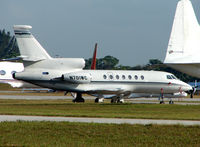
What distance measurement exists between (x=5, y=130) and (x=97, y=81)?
84.0ft

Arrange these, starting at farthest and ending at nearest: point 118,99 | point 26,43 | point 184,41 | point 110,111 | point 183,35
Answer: point 118,99, point 26,43, point 110,111, point 183,35, point 184,41

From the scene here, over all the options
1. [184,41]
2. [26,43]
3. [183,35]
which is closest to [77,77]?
[26,43]

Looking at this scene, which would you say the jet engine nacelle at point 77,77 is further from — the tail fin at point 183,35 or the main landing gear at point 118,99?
the tail fin at point 183,35

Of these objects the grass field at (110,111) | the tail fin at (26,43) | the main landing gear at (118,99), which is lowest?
the main landing gear at (118,99)

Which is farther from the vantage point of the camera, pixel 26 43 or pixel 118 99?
pixel 118 99

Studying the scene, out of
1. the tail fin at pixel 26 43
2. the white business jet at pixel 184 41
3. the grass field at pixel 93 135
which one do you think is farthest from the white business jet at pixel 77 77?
the grass field at pixel 93 135

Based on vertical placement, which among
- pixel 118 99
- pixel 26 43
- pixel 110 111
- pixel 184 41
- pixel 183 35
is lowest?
pixel 118 99

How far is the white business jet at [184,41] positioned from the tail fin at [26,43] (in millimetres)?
13523

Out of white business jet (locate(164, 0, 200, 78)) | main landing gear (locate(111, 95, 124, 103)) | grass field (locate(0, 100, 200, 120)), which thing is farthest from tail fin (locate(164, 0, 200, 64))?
main landing gear (locate(111, 95, 124, 103))

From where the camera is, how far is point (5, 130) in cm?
1961

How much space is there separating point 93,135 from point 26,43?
2293cm

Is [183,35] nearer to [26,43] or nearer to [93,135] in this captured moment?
[93,135]

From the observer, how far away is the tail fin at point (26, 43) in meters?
40.3

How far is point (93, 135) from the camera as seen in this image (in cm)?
1877
